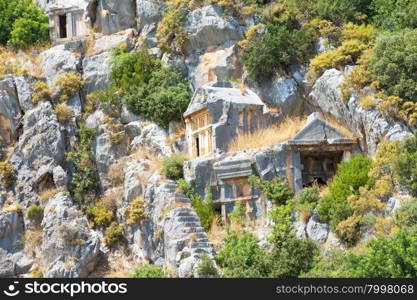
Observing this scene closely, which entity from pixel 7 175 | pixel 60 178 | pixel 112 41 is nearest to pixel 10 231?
pixel 7 175

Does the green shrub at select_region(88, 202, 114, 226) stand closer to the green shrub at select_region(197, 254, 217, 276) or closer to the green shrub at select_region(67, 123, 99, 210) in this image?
the green shrub at select_region(67, 123, 99, 210)

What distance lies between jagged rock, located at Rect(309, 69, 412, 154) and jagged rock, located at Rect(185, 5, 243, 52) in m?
5.29

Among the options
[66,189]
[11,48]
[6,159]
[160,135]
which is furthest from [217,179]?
[11,48]

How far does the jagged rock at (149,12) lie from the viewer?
40.4 meters

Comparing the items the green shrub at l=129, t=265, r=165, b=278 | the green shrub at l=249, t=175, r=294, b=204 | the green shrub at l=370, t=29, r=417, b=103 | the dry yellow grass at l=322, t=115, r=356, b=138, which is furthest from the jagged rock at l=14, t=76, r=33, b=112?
the green shrub at l=370, t=29, r=417, b=103

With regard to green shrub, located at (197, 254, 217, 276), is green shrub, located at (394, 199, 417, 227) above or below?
above

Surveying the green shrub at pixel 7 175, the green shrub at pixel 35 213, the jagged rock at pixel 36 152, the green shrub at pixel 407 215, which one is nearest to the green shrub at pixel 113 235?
the green shrub at pixel 35 213

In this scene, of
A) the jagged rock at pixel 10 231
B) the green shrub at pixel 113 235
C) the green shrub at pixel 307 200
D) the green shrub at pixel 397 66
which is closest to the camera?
the green shrub at pixel 307 200

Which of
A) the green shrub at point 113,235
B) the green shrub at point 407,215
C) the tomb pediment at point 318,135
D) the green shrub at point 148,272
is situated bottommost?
the green shrub at point 148,272

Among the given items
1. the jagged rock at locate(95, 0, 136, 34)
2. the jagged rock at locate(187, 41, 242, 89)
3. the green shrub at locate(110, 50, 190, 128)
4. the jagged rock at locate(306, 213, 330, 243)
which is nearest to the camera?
the jagged rock at locate(306, 213, 330, 243)

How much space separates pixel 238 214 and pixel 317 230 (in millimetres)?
3608

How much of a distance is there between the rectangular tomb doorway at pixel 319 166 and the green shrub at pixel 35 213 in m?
10.9

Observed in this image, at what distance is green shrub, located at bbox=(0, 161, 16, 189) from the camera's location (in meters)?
37.2

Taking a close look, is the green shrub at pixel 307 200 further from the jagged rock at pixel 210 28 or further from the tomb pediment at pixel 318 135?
the jagged rock at pixel 210 28
